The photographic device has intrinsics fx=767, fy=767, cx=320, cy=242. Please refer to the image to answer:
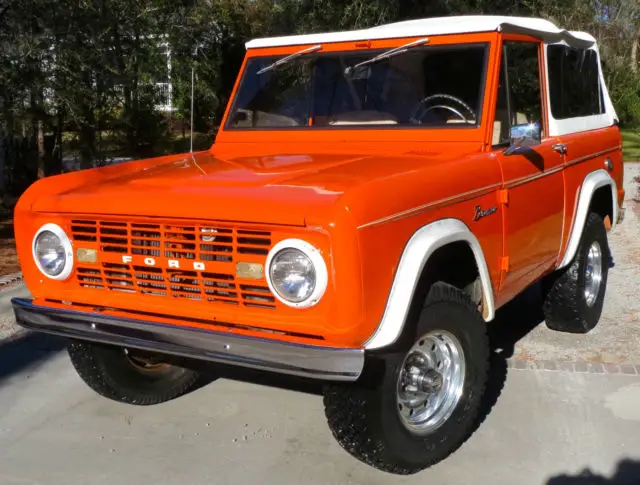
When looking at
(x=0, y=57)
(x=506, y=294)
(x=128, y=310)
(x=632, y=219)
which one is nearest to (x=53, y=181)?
(x=128, y=310)

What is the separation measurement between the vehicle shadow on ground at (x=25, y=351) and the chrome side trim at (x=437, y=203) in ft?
9.87

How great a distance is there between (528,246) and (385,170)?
3.87 feet

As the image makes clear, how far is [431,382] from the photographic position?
11.7 feet

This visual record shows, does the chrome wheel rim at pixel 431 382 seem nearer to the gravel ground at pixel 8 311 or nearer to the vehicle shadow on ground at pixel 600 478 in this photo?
the vehicle shadow on ground at pixel 600 478

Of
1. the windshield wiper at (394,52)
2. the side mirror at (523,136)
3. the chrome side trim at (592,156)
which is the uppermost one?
the windshield wiper at (394,52)


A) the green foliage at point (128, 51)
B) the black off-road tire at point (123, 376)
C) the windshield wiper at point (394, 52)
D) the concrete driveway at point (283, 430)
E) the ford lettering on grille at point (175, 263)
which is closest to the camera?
the ford lettering on grille at point (175, 263)

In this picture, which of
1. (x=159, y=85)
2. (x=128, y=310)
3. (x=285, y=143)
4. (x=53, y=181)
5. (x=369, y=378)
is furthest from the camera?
(x=159, y=85)

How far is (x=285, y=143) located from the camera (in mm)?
4637

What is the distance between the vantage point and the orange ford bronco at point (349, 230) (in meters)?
2.98

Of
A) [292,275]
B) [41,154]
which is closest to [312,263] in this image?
[292,275]

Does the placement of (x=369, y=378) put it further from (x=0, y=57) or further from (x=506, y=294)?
(x=0, y=57)

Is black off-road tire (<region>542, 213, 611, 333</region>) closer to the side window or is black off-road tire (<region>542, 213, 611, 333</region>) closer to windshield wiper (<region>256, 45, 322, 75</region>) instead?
the side window

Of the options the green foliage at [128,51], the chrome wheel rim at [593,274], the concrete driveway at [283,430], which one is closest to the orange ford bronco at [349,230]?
the concrete driveway at [283,430]

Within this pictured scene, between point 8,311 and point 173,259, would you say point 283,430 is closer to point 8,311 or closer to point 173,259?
point 173,259
